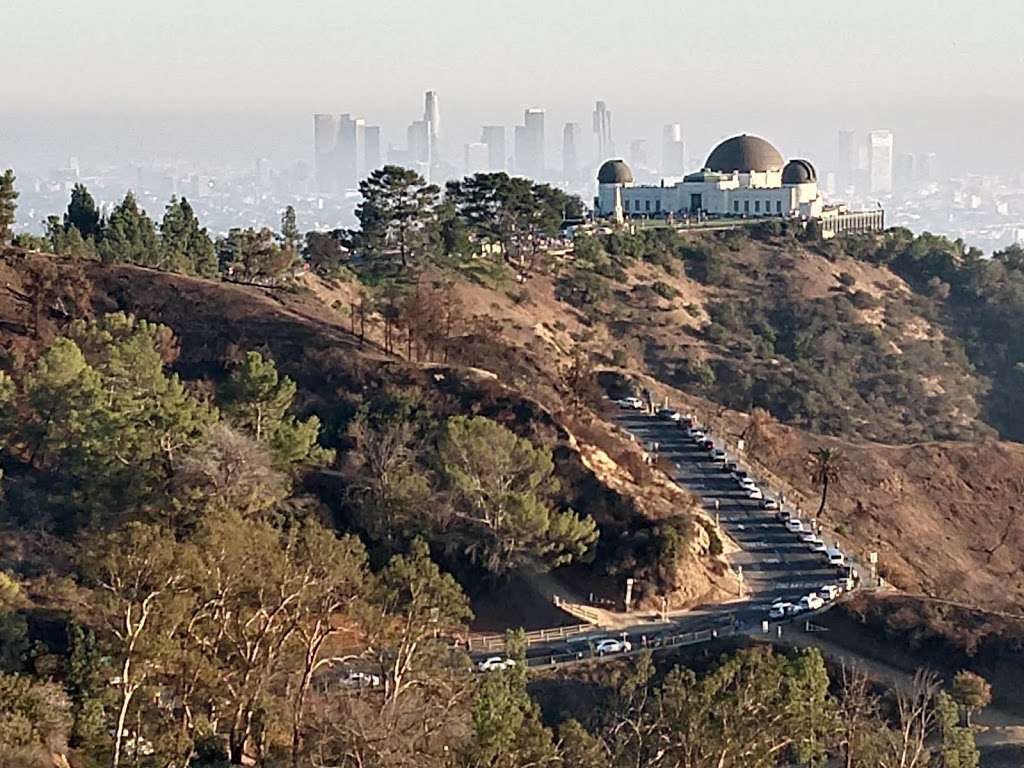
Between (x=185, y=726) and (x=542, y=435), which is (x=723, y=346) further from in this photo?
(x=185, y=726)

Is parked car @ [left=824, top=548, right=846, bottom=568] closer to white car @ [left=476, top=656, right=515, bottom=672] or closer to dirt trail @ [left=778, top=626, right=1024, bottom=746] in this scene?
dirt trail @ [left=778, top=626, right=1024, bottom=746]

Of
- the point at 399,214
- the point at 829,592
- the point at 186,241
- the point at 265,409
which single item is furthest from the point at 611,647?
the point at 186,241

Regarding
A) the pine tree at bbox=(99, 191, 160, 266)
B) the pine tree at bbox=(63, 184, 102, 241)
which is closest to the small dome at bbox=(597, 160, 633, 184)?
the pine tree at bbox=(99, 191, 160, 266)

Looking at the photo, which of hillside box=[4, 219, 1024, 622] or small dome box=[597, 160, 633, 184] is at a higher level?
small dome box=[597, 160, 633, 184]

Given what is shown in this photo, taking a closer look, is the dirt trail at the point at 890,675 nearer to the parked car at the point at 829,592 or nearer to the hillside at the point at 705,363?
the parked car at the point at 829,592

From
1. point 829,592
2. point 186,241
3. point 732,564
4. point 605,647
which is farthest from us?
point 186,241

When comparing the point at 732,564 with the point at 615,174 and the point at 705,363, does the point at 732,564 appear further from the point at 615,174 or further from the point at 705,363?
the point at 615,174
